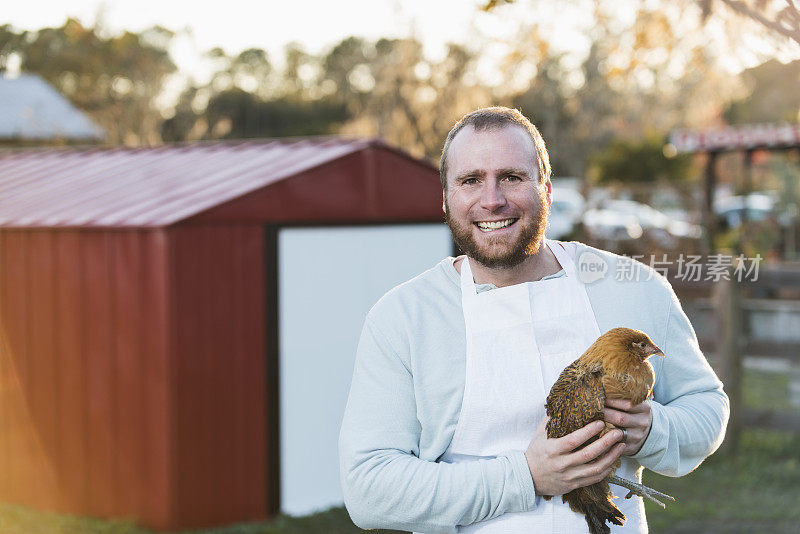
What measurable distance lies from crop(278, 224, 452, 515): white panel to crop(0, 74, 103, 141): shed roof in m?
24.5

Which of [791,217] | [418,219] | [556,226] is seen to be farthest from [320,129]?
[418,219]

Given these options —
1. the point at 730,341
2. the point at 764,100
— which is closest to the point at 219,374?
the point at 730,341

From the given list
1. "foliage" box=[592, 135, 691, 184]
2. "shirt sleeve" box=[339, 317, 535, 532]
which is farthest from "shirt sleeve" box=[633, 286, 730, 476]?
"foliage" box=[592, 135, 691, 184]

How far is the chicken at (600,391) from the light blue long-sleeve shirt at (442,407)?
105 millimetres

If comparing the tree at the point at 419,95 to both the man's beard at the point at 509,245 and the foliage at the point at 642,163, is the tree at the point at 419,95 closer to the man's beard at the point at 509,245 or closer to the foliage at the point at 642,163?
the foliage at the point at 642,163

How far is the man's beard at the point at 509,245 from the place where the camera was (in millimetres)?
2428

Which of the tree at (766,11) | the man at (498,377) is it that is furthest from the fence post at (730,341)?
the man at (498,377)

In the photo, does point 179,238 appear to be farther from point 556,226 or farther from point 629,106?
point 629,106

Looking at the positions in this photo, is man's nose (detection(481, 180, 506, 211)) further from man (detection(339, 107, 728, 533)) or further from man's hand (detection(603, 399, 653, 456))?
man's hand (detection(603, 399, 653, 456))

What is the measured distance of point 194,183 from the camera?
7.19m

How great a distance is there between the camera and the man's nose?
2383 millimetres

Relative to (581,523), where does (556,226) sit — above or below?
below

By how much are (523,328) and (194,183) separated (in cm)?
513

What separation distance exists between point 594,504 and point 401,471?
1.56 ft
